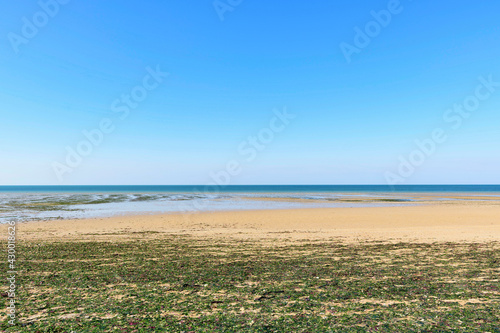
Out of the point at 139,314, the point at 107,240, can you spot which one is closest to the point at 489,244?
the point at 139,314

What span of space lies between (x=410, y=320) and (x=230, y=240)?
13.2 m

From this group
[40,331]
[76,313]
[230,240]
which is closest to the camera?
[40,331]

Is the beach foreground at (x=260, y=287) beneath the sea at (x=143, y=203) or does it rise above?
above

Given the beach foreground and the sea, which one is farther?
the sea

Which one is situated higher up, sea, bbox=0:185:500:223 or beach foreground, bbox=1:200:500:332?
beach foreground, bbox=1:200:500:332

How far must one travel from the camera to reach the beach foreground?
7.27 metres

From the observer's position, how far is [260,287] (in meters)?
9.80

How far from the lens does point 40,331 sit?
6.82m

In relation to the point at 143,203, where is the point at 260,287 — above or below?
above

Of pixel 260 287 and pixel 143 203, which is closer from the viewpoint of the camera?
pixel 260 287

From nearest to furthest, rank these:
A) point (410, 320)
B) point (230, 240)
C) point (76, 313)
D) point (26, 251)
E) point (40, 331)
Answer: point (40, 331) < point (410, 320) < point (76, 313) < point (26, 251) < point (230, 240)

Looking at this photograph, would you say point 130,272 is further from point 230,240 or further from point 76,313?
point 230,240

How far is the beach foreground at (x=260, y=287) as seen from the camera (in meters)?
7.27

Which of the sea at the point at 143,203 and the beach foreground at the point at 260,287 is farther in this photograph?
the sea at the point at 143,203
